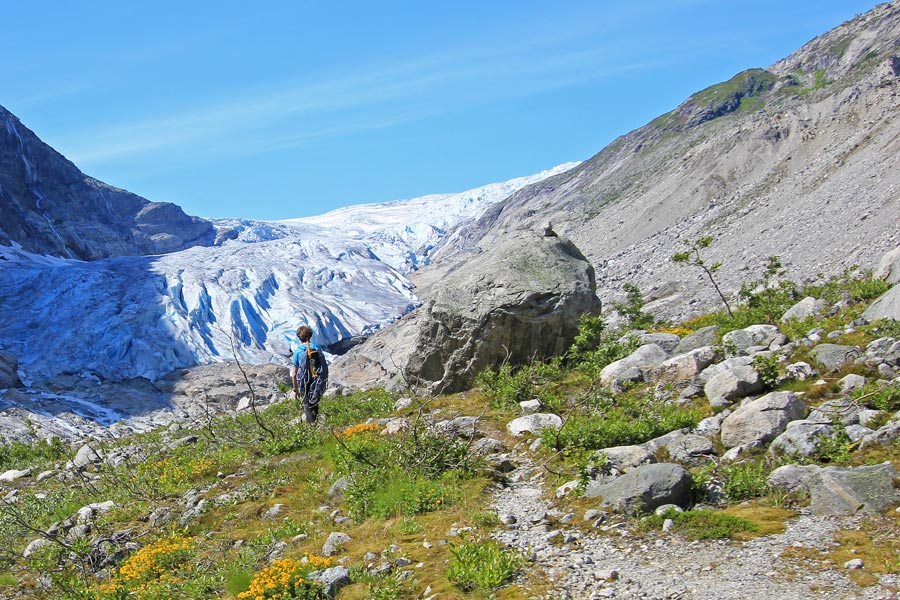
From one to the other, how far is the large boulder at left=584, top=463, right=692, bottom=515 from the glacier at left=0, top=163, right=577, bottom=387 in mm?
39921

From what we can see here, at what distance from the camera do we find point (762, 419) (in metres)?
7.42

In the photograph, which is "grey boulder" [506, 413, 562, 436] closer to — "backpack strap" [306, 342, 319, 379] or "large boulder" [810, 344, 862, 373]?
"large boulder" [810, 344, 862, 373]

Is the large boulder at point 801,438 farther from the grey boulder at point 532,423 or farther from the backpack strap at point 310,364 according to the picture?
the backpack strap at point 310,364

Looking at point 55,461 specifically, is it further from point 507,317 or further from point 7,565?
point 507,317

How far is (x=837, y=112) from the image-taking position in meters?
50.8

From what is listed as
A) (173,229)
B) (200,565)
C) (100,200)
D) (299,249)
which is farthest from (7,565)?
(173,229)

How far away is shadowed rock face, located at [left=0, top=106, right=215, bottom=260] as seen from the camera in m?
64.8

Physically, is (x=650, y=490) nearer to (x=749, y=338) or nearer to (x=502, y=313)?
(x=749, y=338)

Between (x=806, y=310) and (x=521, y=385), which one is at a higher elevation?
(x=806, y=310)

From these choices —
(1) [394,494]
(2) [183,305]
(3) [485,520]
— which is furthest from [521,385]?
(2) [183,305]

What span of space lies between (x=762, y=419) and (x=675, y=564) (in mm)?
2593

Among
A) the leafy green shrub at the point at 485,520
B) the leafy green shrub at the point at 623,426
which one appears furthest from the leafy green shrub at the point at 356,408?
the leafy green shrub at the point at 485,520

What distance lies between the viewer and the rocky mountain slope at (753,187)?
3002 centimetres

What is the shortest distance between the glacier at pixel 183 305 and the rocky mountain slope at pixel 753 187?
61.3 ft
